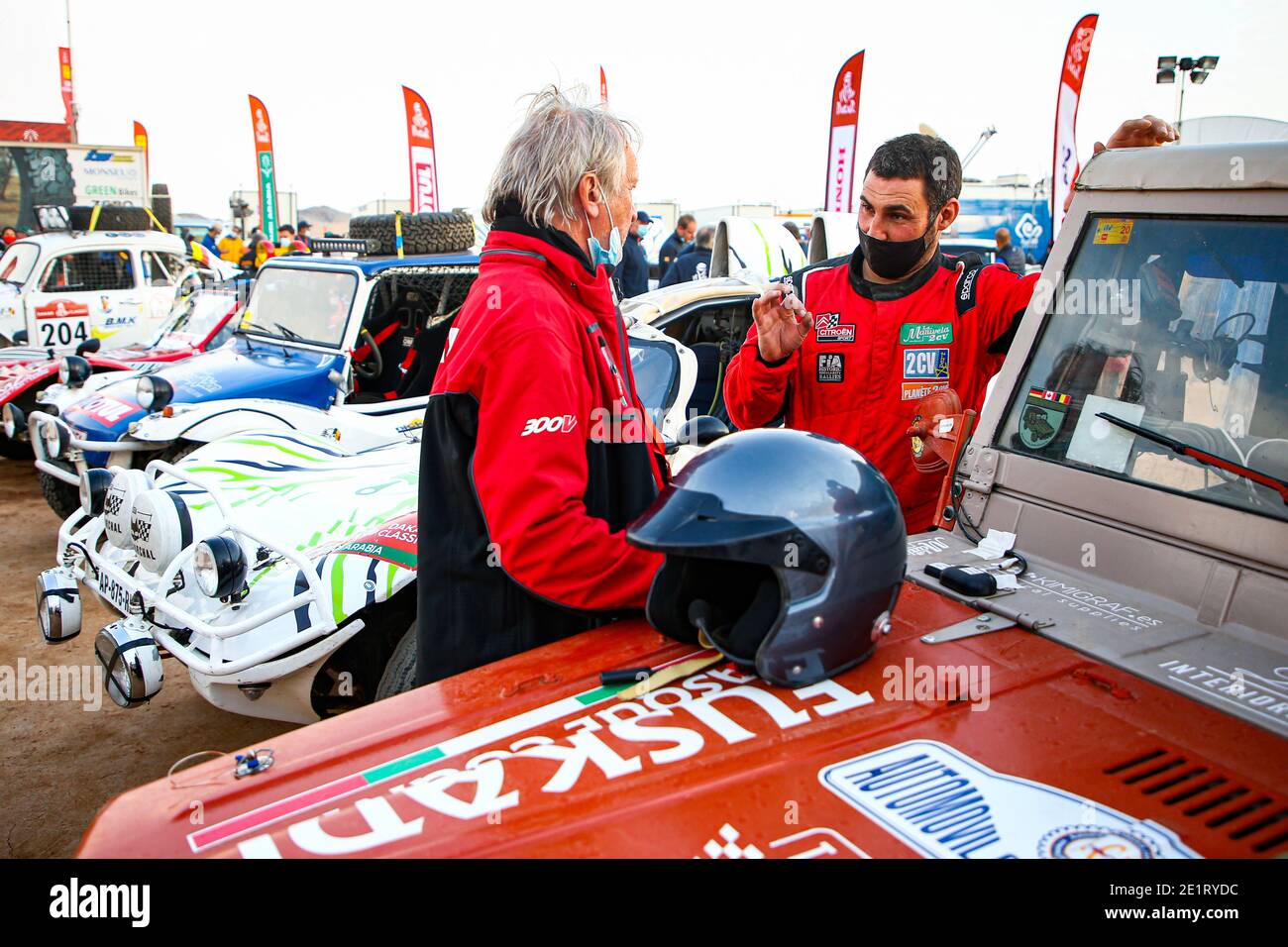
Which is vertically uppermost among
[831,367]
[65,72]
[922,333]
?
[65,72]

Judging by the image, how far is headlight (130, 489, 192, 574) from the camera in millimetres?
3568

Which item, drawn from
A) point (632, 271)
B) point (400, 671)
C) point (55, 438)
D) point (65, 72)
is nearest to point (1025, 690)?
point (400, 671)

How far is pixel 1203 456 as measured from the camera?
6.42 ft

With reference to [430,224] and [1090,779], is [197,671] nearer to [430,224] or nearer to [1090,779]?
[1090,779]

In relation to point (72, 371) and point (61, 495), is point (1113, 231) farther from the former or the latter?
point (72, 371)

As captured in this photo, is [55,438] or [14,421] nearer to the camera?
→ [55,438]

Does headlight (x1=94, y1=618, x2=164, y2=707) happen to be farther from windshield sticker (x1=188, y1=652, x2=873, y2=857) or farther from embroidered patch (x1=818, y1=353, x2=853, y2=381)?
embroidered patch (x1=818, y1=353, x2=853, y2=381)

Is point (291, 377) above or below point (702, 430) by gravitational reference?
below

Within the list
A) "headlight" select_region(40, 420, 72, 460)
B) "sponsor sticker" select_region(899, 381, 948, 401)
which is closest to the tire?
"sponsor sticker" select_region(899, 381, 948, 401)

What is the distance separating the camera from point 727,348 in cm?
547

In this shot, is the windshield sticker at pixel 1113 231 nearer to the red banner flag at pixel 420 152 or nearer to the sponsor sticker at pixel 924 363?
the sponsor sticker at pixel 924 363

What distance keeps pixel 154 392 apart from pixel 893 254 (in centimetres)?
512

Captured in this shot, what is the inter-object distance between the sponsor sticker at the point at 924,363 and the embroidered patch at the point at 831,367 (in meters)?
0.19

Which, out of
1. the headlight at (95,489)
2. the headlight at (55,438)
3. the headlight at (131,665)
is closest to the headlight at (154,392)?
the headlight at (55,438)
